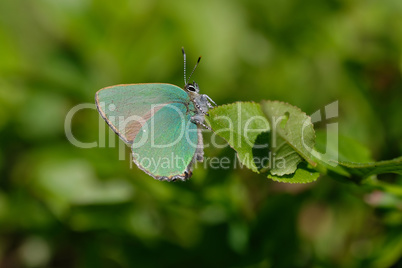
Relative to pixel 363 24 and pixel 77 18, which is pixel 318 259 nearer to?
pixel 363 24

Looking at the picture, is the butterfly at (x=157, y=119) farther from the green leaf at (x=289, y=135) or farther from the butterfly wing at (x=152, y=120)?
the green leaf at (x=289, y=135)

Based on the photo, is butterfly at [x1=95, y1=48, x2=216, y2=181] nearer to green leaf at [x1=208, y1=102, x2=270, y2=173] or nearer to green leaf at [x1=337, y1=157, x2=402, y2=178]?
green leaf at [x1=208, y1=102, x2=270, y2=173]

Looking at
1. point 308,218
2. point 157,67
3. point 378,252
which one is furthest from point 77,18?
point 378,252

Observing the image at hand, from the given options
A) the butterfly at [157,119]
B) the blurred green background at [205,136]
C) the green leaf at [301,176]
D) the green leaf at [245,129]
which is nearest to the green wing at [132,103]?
the butterfly at [157,119]

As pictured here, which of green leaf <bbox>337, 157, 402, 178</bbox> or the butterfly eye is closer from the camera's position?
green leaf <bbox>337, 157, 402, 178</bbox>

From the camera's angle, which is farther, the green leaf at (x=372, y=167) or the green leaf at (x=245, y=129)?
the green leaf at (x=245, y=129)

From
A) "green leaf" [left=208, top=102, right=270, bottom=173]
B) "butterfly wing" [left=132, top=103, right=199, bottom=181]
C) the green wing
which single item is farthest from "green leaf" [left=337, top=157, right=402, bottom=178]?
the green wing
